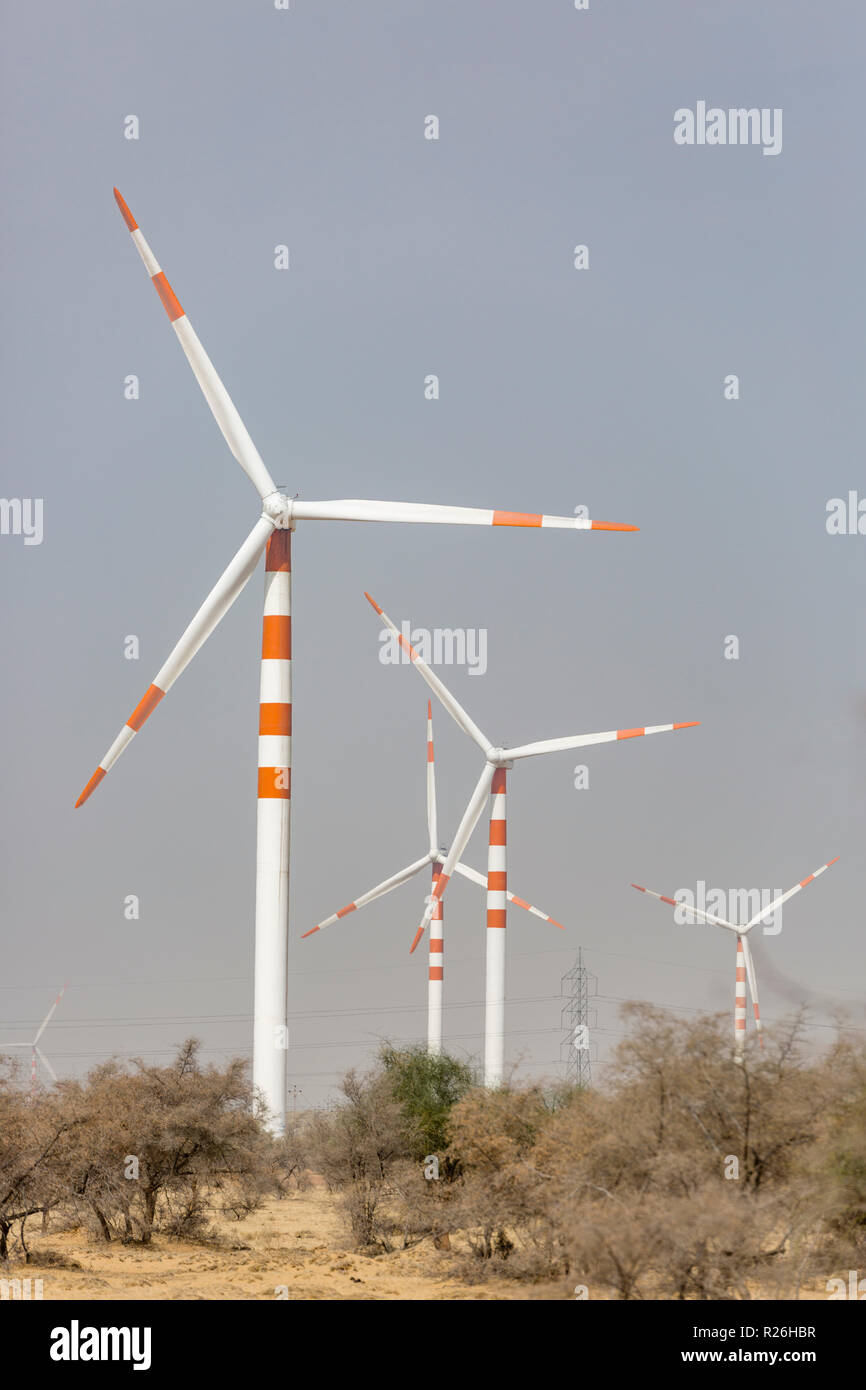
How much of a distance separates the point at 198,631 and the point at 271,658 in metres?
3.07

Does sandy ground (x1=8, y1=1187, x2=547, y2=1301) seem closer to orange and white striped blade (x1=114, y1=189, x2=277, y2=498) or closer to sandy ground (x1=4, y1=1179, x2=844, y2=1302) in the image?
sandy ground (x1=4, y1=1179, x2=844, y2=1302)

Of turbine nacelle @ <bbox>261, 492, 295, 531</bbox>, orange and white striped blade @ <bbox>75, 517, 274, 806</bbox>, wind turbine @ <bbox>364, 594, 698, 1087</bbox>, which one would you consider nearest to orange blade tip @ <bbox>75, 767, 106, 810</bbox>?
orange and white striped blade @ <bbox>75, 517, 274, 806</bbox>

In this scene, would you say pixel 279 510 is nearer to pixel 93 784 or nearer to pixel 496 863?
pixel 93 784

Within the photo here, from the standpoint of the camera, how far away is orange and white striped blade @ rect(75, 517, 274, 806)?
50250 millimetres

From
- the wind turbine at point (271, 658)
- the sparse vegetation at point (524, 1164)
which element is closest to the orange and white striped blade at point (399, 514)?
the wind turbine at point (271, 658)

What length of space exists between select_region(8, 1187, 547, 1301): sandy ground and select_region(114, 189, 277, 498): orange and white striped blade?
25.9 meters

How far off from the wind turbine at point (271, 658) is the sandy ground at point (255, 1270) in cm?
811

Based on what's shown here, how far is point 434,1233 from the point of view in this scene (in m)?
40.4

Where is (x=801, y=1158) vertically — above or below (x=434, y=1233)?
above

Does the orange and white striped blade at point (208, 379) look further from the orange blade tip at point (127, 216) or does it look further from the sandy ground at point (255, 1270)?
the sandy ground at point (255, 1270)

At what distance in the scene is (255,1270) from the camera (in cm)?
3831
